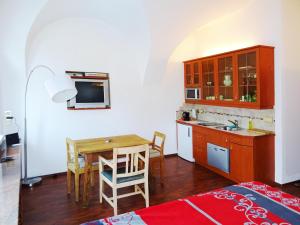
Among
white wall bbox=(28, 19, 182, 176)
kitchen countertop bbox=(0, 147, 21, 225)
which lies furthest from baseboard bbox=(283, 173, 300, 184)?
kitchen countertop bbox=(0, 147, 21, 225)

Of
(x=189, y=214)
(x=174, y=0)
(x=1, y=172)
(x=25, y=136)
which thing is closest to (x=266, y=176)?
(x=189, y=214)

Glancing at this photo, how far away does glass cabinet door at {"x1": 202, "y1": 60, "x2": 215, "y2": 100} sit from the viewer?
4547 mm

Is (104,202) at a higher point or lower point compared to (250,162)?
lower

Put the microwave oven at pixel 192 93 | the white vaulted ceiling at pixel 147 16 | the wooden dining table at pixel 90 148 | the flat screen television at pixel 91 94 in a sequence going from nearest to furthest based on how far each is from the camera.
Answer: the wooden dining table at pixel 90 148 < the white vaulted ceiling at pixel 147 16 < the flat screen television at pixel 91 94 < the microwave oven at pixel 192 93

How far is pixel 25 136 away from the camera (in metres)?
→ 3.87

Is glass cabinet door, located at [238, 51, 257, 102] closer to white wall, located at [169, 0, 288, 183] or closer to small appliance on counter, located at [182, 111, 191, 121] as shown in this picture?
white wall, located at [169, 0, 288, 183]

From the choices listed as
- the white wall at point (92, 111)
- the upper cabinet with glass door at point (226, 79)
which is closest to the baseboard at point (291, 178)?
the upper cabinet with glass door at point (226, 79)

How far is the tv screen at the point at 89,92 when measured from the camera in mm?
4477

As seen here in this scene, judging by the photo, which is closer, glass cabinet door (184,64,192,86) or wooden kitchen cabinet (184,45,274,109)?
wooden kitchen cabinet (184,45,274,109)

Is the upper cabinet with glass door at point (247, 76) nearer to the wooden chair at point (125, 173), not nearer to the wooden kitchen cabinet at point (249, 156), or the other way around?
the wooden kitchen cabinet at point (249, 156)

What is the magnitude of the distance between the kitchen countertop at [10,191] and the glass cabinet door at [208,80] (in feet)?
10.9

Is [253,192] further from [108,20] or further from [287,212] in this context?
[108,20]

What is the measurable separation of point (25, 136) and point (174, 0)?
9.97ft

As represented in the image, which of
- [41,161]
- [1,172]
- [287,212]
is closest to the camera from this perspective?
[287,212]
